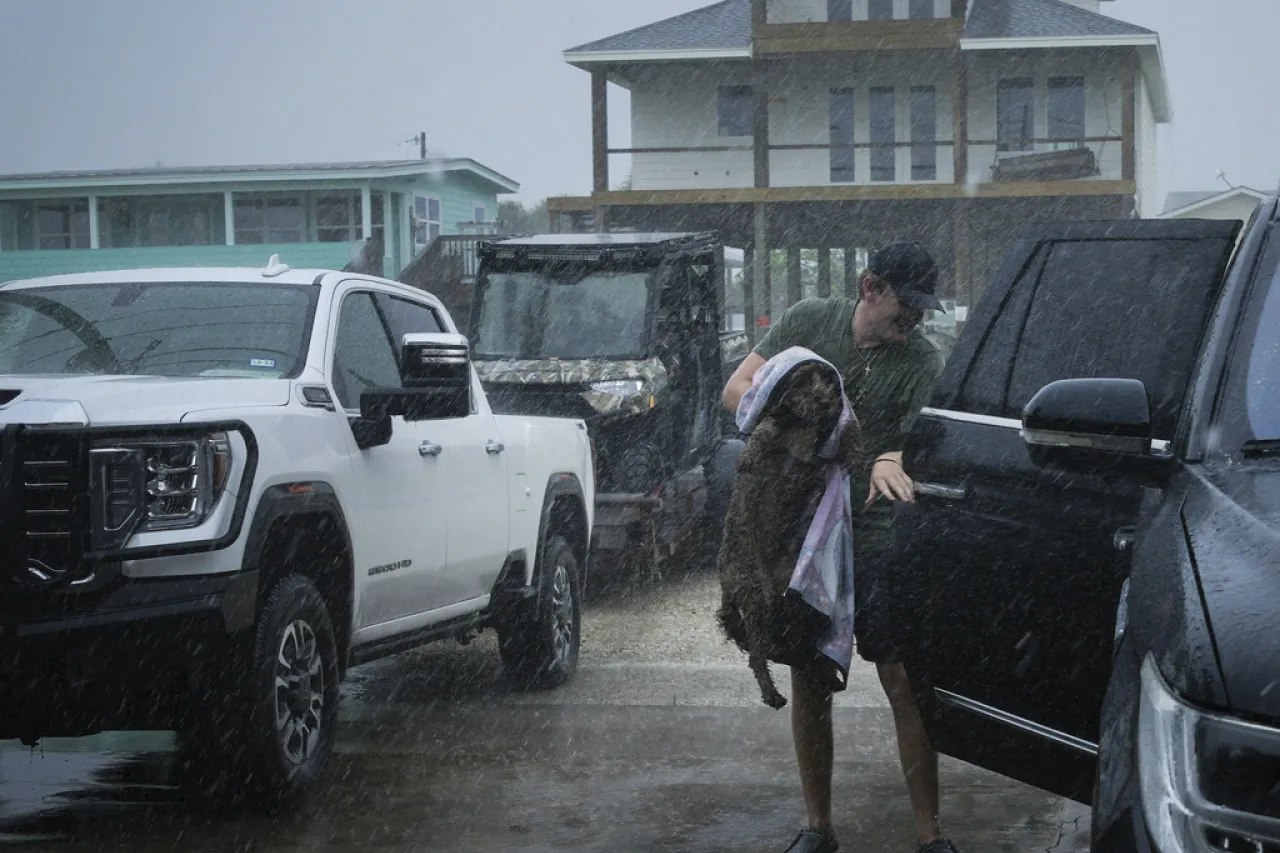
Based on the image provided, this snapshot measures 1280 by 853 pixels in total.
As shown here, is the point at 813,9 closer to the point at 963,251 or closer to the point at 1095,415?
the point at 963,251

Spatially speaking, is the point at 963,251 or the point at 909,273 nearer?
the point at 909,273

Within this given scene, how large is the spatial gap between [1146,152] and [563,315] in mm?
27159

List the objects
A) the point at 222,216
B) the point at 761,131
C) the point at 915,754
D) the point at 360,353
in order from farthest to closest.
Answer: the point at 222,216
the point at 761,131
the point at 360,353
the point at 915,754

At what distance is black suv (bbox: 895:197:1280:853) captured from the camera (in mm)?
2619

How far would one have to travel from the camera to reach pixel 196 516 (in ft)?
18.5

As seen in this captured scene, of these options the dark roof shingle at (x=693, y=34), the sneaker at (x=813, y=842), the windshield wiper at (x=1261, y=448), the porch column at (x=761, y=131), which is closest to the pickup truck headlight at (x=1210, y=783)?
the windshield wiper at (x=1261, y=448)

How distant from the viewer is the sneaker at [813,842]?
532 centimetres

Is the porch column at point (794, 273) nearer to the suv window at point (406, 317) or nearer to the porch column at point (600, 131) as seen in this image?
the porch column at point (600, 131)

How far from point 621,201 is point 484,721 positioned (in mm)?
23487

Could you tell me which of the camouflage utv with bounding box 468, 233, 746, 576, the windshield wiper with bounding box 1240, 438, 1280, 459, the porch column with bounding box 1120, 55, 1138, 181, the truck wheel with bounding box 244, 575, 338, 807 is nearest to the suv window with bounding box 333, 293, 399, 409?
the truck wheel with bounding box 244, 575, 338, 807

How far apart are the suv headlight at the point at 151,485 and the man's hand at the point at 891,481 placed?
6.79 feet

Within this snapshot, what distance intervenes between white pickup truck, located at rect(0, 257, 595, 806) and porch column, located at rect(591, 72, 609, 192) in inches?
889

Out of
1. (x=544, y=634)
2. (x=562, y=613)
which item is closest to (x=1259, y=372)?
(x=544, y=634)

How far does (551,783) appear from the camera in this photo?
6.64 metres
